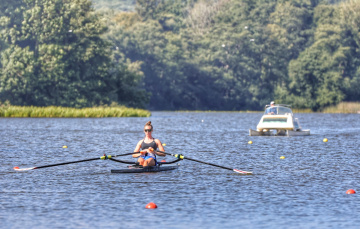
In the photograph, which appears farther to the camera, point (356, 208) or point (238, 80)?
point (238, 80)

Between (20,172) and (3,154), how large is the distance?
7921mm

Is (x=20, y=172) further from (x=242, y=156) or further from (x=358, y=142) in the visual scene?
(x=358, y=142)

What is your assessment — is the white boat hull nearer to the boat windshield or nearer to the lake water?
the boat windshield

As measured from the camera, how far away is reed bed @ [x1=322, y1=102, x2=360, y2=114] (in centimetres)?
11956

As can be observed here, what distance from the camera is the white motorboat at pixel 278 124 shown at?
47906 mm

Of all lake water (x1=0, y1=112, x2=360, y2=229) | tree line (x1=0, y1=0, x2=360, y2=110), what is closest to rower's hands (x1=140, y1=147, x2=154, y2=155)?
lake water (x1=0, y1=112, x2=360, y2=229)

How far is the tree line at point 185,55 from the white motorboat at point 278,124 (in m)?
58.2

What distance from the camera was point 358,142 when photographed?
42.5m

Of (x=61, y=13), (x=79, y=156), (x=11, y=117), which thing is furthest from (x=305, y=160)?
(x=61, y=13)

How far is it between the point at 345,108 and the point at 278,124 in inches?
2998

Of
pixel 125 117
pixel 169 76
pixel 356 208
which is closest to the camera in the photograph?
pixel 356 208

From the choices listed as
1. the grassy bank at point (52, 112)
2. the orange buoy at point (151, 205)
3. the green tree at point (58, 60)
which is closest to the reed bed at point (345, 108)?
the green tree at point (58, 60)

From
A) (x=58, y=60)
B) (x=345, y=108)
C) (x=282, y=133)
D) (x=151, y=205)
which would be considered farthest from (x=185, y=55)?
(x=151, y=205)

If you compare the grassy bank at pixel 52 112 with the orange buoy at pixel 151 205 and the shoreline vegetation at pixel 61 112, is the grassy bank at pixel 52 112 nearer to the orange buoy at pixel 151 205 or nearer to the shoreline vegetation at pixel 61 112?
the shoreline vegetation at pixel 61 112
